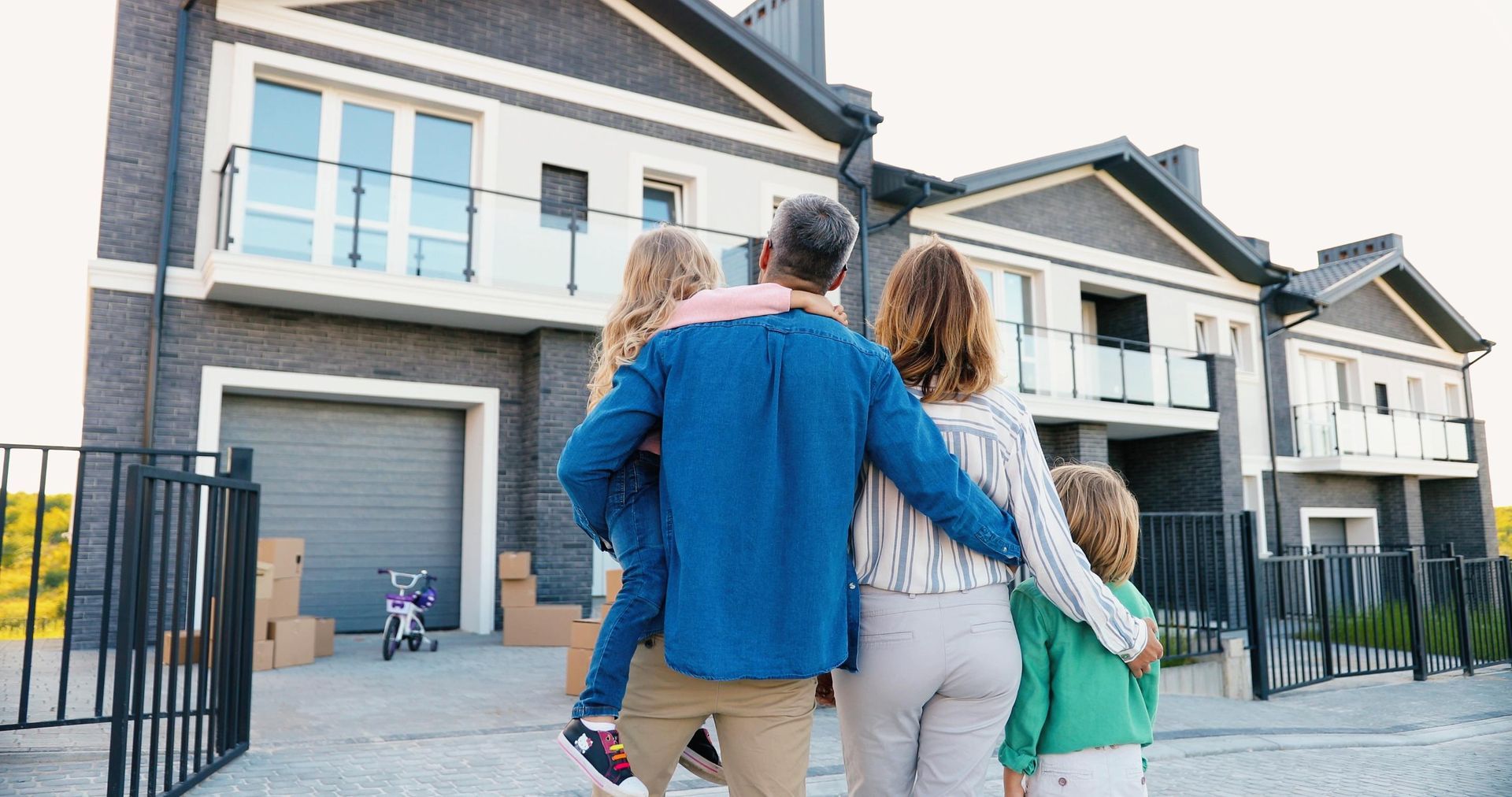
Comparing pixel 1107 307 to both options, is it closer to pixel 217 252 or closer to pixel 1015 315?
pixel 1015 315

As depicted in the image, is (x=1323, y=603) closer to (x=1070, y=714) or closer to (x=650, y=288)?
(x=1070, y=714)

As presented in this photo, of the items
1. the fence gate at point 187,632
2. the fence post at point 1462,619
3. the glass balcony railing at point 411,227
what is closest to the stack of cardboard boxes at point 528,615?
the glass balcony railing at point 411,227

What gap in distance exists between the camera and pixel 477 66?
36.9ft

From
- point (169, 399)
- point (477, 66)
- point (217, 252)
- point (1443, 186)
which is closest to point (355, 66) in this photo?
point (477, 66)

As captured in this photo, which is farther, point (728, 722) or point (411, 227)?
point (411, 227)

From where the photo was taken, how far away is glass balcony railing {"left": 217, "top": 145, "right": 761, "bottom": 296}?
31.1ft

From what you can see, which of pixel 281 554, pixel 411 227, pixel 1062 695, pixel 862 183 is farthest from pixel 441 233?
pixel 1062 695

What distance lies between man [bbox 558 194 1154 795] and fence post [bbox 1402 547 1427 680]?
10.5 m

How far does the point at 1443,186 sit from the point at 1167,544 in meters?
6.91

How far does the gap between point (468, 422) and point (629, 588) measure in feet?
32.9

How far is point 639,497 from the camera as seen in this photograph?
6.55 ft

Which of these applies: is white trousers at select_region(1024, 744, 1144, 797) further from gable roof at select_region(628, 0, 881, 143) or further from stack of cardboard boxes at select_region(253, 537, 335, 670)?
gable roof at select_region(628, 0, 881, 143)

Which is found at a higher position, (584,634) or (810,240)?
(810,240)

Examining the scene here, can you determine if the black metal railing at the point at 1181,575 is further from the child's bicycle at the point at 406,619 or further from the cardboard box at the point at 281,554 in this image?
the cardboard box at the point at 281,554
